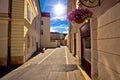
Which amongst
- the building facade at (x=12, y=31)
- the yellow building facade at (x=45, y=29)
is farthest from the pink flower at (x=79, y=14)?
the yellow building facade at (x=45, y=29)

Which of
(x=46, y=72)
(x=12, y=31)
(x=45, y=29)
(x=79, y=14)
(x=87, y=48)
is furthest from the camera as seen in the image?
(x=45, y=29)

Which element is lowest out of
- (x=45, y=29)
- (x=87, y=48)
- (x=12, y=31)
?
(x=87, y=48)

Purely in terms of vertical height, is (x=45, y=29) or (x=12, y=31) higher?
(x=45, y=29)

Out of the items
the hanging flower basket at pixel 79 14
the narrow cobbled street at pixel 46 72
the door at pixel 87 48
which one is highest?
the hanging flower basket at pixel 79 14

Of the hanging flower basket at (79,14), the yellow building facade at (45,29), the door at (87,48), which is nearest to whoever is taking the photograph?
the hanging flower basket at (79,14)

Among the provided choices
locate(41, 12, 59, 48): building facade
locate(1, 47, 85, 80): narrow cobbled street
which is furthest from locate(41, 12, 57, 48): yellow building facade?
locate(1, 47, 85, 80): narrow cobbled street

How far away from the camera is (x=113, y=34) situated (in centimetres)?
316

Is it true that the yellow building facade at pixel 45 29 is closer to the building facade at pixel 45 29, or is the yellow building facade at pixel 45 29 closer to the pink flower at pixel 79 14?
the building facade at pixel 45 29

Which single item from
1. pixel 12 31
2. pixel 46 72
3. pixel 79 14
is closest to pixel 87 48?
pixel 46 72

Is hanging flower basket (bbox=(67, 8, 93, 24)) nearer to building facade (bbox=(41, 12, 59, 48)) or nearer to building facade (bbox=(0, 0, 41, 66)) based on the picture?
building facade (bbox=(0, 0, 41, 66))

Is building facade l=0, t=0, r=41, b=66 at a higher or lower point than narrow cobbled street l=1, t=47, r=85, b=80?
higher

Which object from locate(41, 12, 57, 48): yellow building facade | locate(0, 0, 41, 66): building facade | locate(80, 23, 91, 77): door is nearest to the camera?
locate(80, 23, 91, 77): door

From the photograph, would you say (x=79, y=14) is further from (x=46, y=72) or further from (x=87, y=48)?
(x=46, y=72)

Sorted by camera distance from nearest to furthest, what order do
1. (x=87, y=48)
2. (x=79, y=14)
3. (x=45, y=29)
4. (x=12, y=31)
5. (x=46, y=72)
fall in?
(x=79, y=14), (x=87, y=48), (x=46, y=72), (x=12, y=31), (x=45, y=29)
